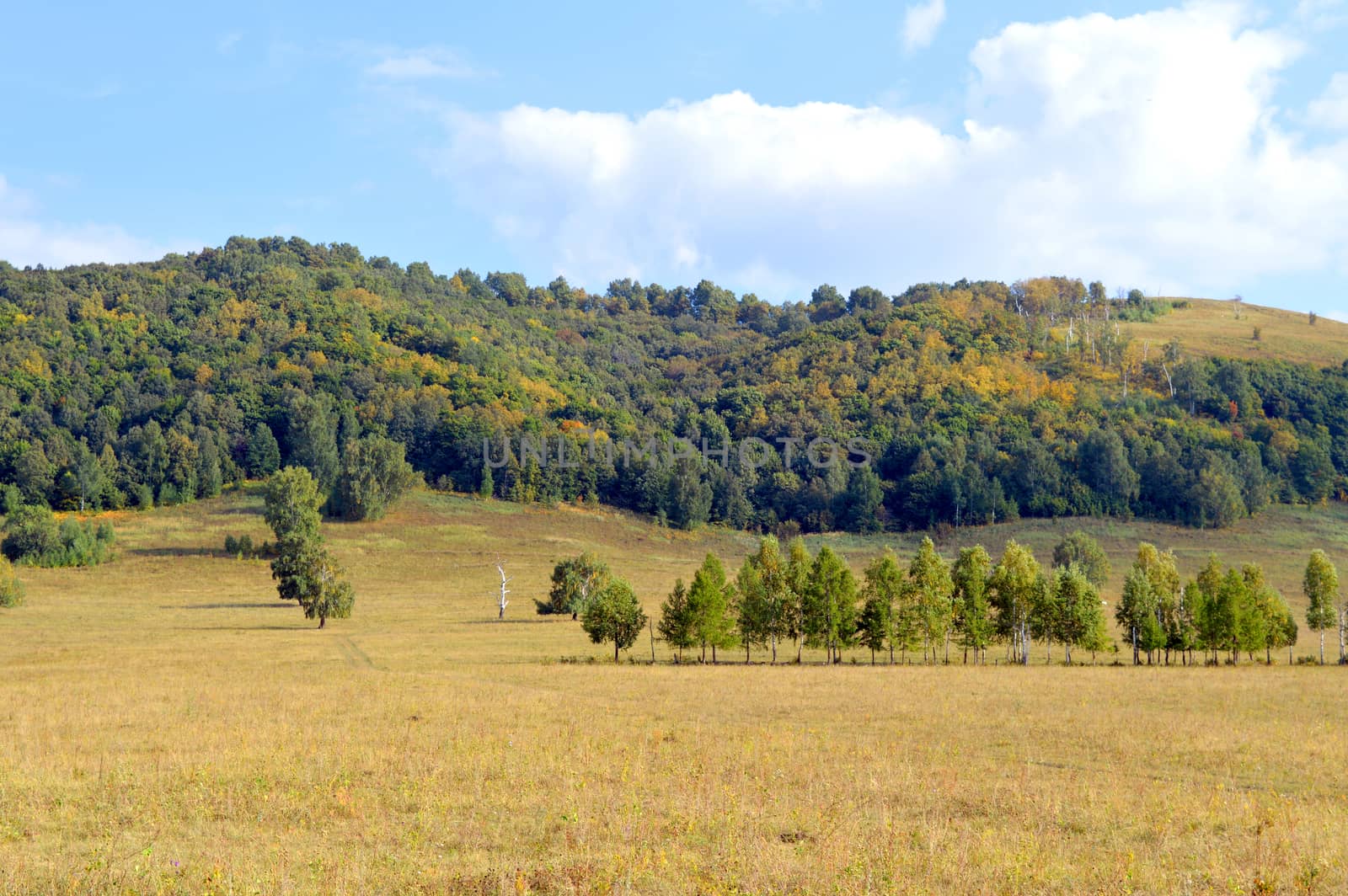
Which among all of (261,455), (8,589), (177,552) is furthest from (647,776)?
(261,455)

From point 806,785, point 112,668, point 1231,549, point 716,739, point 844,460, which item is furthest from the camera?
point 844,460

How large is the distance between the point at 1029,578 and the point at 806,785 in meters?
46.4

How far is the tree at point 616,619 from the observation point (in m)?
60.2

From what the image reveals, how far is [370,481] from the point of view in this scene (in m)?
132

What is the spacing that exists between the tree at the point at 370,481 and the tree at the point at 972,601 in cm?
8958

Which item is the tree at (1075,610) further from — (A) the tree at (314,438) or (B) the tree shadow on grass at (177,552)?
(A) the tree at (314,438)

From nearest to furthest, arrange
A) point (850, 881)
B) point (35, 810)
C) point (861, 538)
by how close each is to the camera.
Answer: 1. point (850, 881)
2. point (35, 810)
3. point (861, 538)

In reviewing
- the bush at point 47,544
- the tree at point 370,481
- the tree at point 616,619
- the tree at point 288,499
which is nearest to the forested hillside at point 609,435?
the tree at point 370,481

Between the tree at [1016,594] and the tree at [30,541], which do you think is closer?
the tree at [1016,594]

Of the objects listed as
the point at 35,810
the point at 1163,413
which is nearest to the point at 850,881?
the point at 35,810

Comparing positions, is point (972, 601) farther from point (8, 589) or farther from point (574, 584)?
point (8, 589)

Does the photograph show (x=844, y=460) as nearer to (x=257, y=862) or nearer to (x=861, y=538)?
(x=861, y=538)

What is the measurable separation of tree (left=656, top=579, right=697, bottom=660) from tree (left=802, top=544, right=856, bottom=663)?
740cm

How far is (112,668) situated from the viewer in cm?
4728
